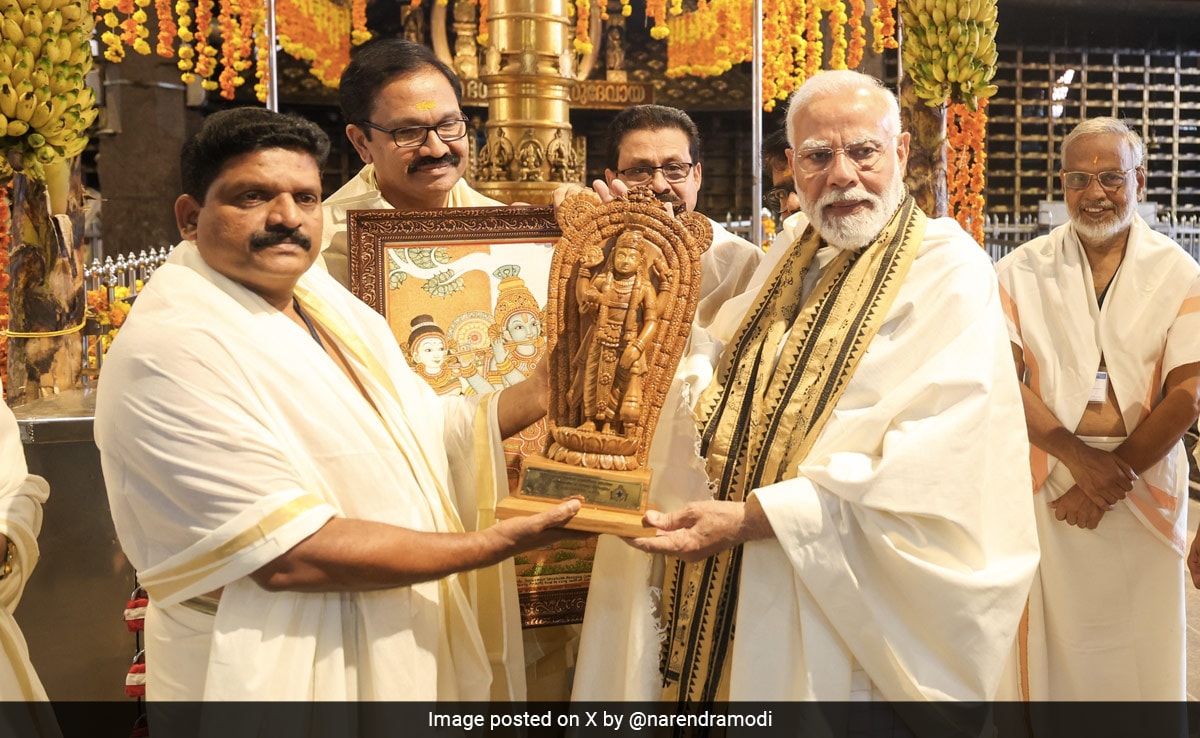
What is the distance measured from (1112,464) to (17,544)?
303cm

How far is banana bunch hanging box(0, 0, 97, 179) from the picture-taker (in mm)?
3486

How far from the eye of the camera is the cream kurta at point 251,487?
1938 mm

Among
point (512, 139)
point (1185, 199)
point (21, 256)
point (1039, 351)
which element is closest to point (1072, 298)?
point (1039, 351)

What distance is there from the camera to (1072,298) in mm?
3662

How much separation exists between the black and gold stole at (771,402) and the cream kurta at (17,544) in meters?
1.40

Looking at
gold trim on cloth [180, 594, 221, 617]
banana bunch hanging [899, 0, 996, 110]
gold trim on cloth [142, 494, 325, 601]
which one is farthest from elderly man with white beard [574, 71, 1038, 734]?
banana bunch hanging [899, 0, 996, 110]

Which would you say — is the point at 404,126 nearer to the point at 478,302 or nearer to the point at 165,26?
the point at 478,302

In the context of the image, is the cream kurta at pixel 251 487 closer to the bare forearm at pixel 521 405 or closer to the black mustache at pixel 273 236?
the black mustache at pixel 273 236

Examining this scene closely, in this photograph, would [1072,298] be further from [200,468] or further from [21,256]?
[21,256]

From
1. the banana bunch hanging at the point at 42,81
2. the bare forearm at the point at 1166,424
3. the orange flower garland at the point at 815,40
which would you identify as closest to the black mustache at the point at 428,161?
the banana bunch hanging at the point at 42,81

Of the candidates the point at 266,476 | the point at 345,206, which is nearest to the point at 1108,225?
the point at 345,206

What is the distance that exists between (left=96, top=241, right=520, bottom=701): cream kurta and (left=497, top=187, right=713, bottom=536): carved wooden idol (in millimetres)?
297

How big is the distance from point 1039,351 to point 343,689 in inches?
100

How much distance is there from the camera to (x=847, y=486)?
7.33 feet
